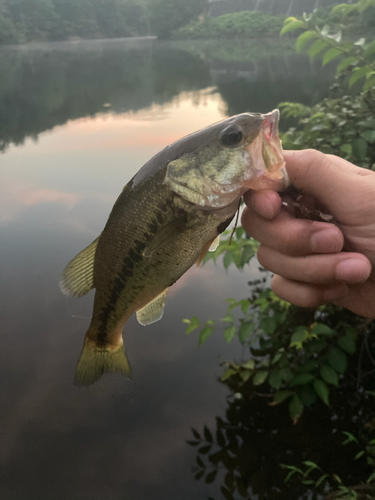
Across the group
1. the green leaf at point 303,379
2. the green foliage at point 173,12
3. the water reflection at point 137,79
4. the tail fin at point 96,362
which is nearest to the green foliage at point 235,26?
the water reflection at point 137,79

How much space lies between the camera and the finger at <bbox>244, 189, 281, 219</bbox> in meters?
1.11

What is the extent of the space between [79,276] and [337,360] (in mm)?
1894

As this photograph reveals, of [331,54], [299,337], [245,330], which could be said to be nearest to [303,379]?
[299,337]

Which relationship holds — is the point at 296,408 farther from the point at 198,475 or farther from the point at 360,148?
the point at 360,148

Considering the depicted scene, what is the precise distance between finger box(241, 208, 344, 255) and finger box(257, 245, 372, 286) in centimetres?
4

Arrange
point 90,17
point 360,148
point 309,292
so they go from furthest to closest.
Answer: point 90,17 < point 360,148 < point 309,292

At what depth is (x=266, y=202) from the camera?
3.66 ft

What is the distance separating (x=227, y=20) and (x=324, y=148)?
21313 mm

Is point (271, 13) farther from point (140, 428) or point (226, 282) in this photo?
point (140, 428)

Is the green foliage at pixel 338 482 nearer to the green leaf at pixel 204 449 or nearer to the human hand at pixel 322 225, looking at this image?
the green leaf at pixel 204 449

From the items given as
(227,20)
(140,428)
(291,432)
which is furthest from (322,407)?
(227,20)

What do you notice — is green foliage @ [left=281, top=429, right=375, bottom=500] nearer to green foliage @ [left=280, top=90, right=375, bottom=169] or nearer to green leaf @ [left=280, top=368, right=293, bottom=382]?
green leaf @ [left=280, top=368, right=293, bottom=382]

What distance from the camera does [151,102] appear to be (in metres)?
11.0

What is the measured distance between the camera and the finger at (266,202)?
1.11m
